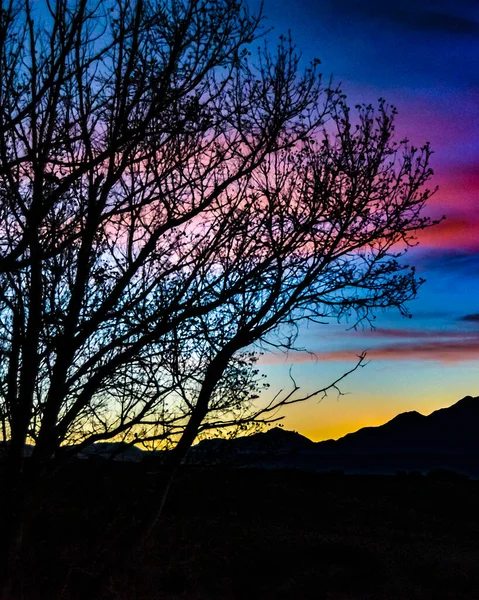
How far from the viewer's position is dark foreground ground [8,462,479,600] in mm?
15648

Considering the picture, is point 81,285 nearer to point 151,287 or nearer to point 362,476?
point 151,287

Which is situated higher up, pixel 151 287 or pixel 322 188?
pixel 322 188

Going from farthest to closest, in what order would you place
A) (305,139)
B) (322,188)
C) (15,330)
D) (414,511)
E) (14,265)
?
(414,511) < (322,188) < (305,139) < (15,330) < (14,265)

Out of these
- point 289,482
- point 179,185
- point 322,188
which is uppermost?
point 322,188

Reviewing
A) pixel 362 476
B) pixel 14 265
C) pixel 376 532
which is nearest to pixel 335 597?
pixel 376 532

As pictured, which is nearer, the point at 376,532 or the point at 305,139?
the point at 305,139

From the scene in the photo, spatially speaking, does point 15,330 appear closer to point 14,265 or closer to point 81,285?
point 81,285

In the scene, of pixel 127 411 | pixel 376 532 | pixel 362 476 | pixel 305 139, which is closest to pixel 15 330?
pixel 127 411

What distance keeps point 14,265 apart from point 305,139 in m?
4.65

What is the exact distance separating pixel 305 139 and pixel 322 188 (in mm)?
1026

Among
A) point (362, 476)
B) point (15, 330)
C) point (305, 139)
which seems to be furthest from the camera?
point (362, 476)

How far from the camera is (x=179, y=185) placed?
788cm

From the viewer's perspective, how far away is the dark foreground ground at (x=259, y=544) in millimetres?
15648

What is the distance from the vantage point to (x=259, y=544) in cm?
2334
